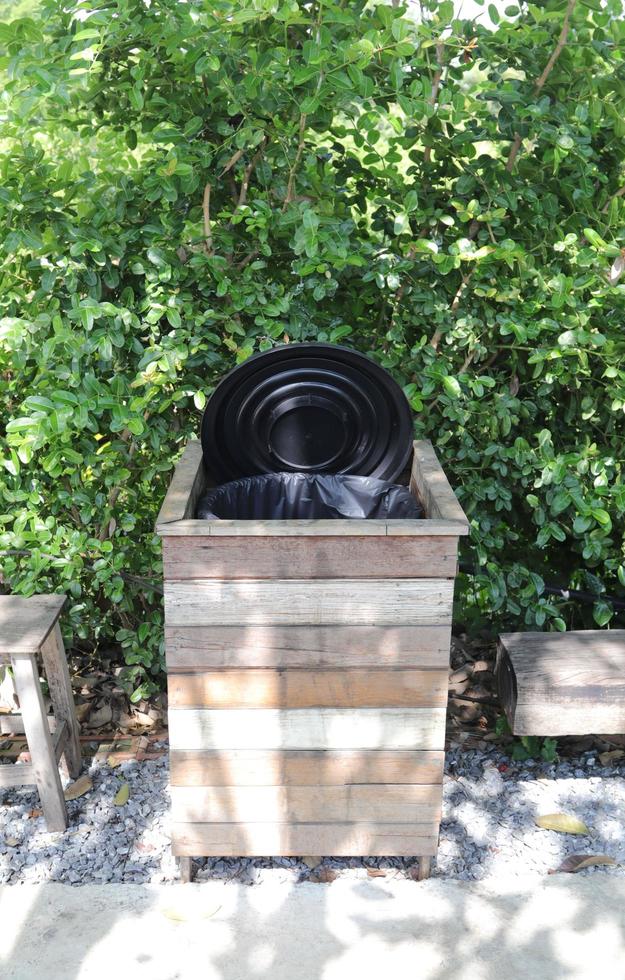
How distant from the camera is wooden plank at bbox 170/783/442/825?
2520 millimetres

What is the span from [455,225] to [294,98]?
70 cm

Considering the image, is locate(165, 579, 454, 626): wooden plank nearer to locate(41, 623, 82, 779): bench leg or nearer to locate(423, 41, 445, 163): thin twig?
locate(41, 623, 82, 779): bench leg

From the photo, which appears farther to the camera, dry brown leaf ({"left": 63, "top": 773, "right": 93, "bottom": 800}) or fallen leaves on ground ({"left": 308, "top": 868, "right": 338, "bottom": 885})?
dry brown leaf ({"left": 63, "top": 773, "right": 93, "bottom": 800})

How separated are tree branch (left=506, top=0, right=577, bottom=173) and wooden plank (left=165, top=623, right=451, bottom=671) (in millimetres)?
1509

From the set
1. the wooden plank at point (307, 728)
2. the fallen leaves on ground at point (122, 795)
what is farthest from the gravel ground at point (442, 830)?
the wooden plank at point (307, 728)

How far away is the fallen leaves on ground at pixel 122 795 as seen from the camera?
2.96m

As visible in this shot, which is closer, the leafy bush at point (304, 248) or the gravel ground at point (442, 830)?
the leafy bush at point (304, 248)

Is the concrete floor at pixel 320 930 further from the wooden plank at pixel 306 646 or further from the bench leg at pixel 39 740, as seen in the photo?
the wooden plank at pixel 306 646

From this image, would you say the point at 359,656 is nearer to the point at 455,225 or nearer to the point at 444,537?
the point at 444,537

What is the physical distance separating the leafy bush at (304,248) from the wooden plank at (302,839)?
82 centimetres

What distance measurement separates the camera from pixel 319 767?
249 centimetres

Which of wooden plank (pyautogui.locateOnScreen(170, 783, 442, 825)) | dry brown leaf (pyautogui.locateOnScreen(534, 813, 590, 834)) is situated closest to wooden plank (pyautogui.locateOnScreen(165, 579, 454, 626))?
wooden plank (pyautogui.locateOnScreen(170, 783, 442, 825))

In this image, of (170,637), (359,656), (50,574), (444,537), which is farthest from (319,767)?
(50,574)

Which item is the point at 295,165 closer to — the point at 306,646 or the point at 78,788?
the point at 306,646
